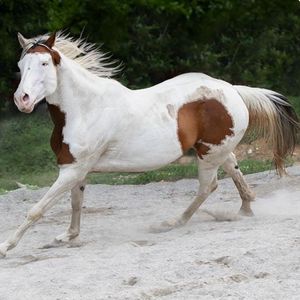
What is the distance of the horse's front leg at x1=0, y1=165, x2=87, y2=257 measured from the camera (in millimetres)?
7146

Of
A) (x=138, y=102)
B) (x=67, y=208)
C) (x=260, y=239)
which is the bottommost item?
(x=67, y=208)

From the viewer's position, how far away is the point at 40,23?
1575 centimetres

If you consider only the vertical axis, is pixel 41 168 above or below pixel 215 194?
below

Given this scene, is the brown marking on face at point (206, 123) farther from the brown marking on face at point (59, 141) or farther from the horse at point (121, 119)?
the brown marking on face at point (59, 141)

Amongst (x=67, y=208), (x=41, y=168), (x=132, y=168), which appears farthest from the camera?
(x=41, y=168)

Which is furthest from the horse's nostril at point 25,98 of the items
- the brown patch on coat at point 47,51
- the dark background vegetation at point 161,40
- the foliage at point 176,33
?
the foliage at point 176,33

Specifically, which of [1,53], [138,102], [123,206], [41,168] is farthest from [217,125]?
[1,53]

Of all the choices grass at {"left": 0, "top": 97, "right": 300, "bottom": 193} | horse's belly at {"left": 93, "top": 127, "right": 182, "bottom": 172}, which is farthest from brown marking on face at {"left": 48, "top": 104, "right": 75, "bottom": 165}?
grass at {"left": 0, "top": 97, "right": 300, "bottom": 193}

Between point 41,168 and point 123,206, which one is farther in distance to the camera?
point 41,168

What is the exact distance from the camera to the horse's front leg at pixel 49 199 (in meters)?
7.15

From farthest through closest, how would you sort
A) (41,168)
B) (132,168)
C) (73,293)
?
1. (41,168)
2. (132,168)
3. (73,293)

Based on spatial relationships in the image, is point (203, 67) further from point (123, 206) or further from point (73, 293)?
point (73, 293)

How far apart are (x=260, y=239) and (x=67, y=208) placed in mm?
3816

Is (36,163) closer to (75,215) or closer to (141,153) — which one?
(75,215)
